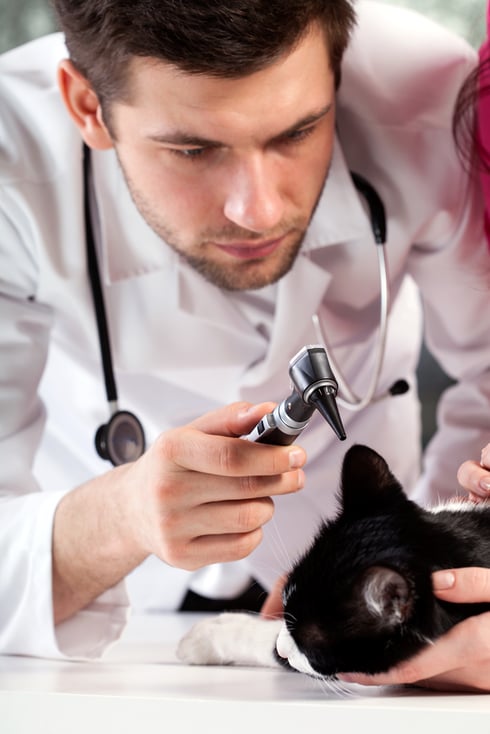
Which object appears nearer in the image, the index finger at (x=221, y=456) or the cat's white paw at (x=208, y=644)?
the index finger at (x=221, y=456)

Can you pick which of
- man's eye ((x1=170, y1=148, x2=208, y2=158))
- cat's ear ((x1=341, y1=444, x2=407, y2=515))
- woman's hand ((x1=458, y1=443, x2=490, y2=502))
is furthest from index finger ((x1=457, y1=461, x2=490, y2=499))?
man's eye ((x1=170, y1=148, x2=208, y2=158))

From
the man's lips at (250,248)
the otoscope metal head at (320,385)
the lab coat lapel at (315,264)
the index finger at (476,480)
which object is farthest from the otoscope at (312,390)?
the lab coat lapel at (315,264)

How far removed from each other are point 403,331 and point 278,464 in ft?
2.62

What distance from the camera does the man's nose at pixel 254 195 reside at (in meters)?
0.91

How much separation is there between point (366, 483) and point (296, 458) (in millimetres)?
90

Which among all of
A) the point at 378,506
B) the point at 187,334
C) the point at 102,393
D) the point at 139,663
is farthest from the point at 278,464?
the point at 102,393

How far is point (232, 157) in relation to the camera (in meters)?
0.92

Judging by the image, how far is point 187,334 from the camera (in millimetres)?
1179

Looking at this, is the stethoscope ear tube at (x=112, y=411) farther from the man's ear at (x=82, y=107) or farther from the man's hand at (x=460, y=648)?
the man's hand at (x=460, y=648)

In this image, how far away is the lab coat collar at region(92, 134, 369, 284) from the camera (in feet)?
3.66

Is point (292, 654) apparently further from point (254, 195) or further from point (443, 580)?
point (254, 195)

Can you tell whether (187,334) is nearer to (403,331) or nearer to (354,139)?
(354,139)

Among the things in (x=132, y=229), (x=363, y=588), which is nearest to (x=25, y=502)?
(x=132, y=229)

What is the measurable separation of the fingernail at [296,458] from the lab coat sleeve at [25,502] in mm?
349
